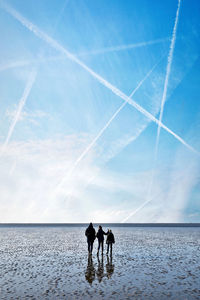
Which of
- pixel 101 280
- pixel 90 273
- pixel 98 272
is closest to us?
pixel 101 280

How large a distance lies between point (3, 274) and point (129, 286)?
729 cm

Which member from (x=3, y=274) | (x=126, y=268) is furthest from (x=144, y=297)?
(x=3, y=274)

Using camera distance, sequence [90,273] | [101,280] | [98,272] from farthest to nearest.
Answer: [98,272]
[90,273]
[101,280]

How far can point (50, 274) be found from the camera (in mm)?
13656

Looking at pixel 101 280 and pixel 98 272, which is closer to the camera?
pixel 101 280

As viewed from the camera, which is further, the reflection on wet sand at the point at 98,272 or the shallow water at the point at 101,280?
the reflection on wet sand at the point at 98,272

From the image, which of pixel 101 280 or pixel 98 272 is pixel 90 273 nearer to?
pixel 98 272

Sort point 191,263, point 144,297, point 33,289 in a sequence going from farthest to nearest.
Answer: point 191,263, point 33,289, point 144,297

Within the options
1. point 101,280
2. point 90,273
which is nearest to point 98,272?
point 90,273

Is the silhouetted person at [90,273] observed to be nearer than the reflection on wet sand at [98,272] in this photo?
Yes

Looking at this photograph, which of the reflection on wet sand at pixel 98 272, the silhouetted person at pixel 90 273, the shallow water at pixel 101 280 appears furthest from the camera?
the reflection on wet sand at pixel 98 272

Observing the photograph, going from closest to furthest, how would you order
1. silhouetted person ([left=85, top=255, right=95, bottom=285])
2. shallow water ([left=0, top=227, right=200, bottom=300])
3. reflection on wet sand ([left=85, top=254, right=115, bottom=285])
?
1. shallow water ([left=0, top=227, right=200, bottom=300])
2. silhouetted person ([left=85, top=255, right=95, bottom=285])
3. reflection on wet sand ([left=85, top=254, right=115, bottom=285])

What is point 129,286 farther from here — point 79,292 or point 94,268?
point 94,268

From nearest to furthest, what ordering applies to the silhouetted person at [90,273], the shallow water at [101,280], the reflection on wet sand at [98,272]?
the shallow water at [101,280]
the silhouetted person at [90,273]
the reflection on wet sand at [98,272]
